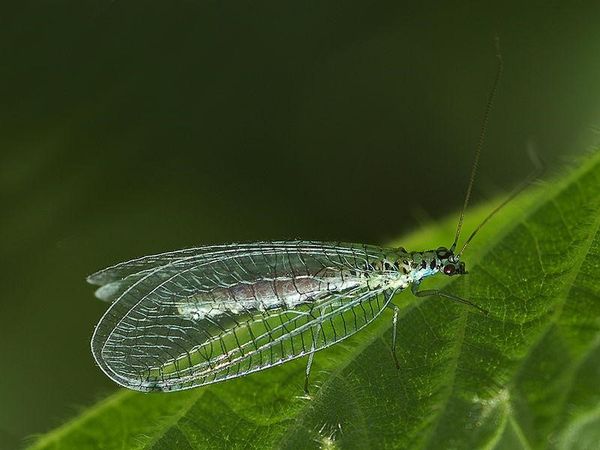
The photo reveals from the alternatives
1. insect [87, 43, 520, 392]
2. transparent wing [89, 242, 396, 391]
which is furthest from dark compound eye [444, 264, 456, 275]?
transparent wing [89, 242, 396, 391]

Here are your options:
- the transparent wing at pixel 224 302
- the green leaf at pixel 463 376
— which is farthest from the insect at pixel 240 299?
the green leaf at pixel 463 376

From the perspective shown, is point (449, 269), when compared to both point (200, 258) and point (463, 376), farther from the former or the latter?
point (200, 258)

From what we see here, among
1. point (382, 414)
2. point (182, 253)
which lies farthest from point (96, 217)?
point (382, 414)

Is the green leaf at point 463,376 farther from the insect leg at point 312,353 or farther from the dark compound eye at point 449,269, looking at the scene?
the dark compound eye at point 449,269

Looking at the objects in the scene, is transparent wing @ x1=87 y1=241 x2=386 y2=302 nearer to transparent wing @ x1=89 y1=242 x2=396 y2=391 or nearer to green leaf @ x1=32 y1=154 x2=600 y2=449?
transparent wing @ x1=89 y1=242 x2=396 y2=391

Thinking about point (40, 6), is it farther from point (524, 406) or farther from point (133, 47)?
point (524, 406)

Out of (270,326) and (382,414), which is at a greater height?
(270,326)
